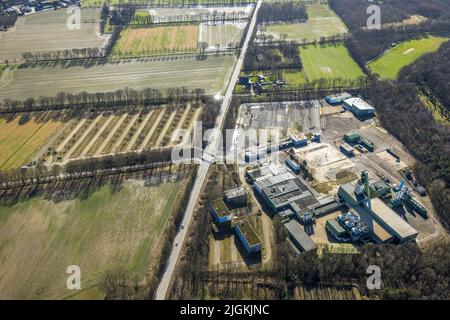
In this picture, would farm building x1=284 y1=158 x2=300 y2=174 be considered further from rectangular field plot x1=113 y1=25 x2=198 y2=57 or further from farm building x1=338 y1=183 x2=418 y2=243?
rectangular field plot x1=113 y1=25 x2=198 y2=57

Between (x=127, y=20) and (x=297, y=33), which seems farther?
(x=127, y=20)

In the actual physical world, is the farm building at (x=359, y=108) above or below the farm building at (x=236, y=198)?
above

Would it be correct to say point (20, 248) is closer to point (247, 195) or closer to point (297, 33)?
point (247, 195)

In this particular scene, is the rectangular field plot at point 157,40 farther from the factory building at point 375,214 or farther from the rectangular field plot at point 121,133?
the factory building at point 375,214

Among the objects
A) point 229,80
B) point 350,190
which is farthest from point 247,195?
point 229,80

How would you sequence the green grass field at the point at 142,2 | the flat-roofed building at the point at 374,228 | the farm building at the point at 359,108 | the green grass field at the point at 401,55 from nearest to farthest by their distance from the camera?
the flat-roofed building at the point at 374,228, the farm building at the point at 359,108, the green grass field at the point at 401,55, the green grass field at the point at 142,2

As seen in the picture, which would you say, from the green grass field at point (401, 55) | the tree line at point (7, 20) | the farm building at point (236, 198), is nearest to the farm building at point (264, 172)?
the farm building at point (236, 198)

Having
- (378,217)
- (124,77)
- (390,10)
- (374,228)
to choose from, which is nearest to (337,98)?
(378,217)
